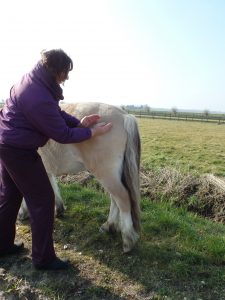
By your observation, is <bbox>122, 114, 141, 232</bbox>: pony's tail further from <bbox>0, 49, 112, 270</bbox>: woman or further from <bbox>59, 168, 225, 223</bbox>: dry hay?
<bbox>59, 168, 225, 223</bbox>: dry hay

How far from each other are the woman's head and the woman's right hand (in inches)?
28.1

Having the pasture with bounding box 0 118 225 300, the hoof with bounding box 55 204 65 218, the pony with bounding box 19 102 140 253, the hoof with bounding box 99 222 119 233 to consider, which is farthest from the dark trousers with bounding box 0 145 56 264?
the hoof with bounding box 55 204 65 218

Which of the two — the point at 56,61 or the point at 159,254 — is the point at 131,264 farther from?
the point at 56,61

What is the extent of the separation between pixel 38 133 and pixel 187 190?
13.4 feet

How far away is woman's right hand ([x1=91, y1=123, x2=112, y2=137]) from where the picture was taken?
3820mm

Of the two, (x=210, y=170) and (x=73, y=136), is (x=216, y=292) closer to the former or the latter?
(x=73, y=136)

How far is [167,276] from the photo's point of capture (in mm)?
3648

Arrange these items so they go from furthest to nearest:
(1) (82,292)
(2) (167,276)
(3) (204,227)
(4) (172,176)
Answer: (4) (172,176) < (3) (204,227) < (2) (167,276) < (1) (82,292)

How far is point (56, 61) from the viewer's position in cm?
342

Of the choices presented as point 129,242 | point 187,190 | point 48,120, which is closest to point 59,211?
point 129,242

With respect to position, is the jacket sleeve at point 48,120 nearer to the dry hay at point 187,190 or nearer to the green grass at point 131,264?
the green grass at point 131,264

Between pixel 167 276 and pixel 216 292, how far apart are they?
517 millimetres

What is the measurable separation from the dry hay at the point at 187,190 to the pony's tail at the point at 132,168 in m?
2.49

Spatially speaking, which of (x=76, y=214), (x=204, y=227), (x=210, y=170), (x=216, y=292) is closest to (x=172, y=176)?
(x=204, y=227)
